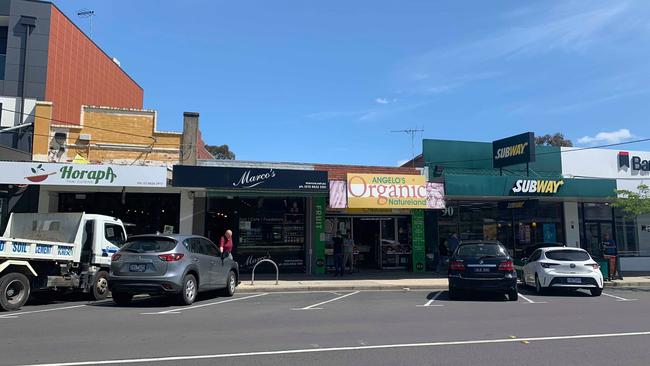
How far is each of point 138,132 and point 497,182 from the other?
47.3 ft

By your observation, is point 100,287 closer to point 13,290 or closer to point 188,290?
point 13,290

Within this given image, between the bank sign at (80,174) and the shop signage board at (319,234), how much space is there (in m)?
6.56

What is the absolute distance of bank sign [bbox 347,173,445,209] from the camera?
63.3 ft

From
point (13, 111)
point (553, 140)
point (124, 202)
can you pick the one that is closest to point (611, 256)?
point (124, 202)

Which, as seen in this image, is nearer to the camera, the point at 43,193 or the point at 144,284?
the point at 144,284

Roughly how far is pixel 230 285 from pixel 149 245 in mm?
3088

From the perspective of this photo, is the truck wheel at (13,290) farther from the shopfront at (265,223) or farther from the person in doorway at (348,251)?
the person in doorway at (348,251)

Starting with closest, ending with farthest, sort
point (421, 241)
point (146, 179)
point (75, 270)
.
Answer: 1. point (75, 270)
2. point (146, 179)
3. point (421, 241)

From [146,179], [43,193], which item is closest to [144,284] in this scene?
[146,179]

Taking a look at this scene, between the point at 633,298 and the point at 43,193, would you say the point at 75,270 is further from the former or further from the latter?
the point at 633,298

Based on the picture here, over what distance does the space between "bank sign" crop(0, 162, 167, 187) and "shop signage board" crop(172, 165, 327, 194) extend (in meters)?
0.82

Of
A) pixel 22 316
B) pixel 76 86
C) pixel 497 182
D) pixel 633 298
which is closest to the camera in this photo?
pixel 22 316

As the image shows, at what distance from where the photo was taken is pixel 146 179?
668 inches

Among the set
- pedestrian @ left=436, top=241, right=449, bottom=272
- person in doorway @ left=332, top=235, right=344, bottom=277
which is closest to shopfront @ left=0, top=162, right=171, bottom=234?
person in doorway @ left=332, top=235, right=344, bottom=277
